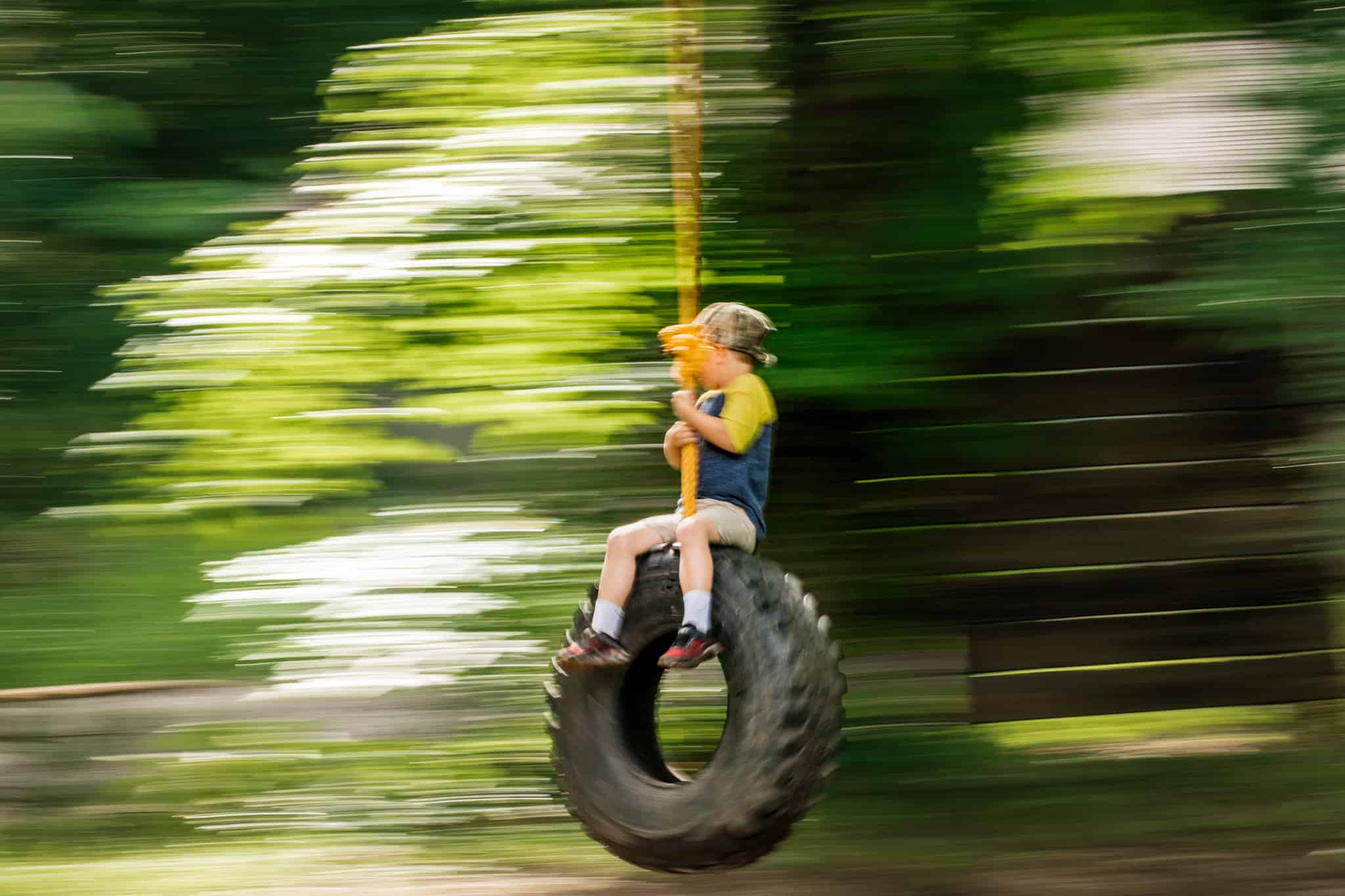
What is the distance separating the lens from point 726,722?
2814mm

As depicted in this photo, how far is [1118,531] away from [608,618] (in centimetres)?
252

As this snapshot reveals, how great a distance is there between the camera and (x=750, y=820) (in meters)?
2.71

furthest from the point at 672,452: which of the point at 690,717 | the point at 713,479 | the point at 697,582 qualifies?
the point at 690,717

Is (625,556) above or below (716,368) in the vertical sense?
below

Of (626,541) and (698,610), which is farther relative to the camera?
(626,541)

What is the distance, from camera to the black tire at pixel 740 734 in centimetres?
270

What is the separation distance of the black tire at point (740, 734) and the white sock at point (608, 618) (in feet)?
0.10

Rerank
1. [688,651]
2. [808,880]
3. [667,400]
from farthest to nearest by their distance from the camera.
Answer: [667,400] → [808,880] → [688,651]

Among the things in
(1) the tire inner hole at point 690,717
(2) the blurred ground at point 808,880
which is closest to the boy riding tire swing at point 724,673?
(2) the blurred ground at point 808,880

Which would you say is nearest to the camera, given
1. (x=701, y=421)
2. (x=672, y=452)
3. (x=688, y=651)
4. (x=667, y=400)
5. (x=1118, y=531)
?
(x=688, y=651)

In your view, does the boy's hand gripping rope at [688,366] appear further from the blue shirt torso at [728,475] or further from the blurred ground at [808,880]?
the blurred ground at [808,880]

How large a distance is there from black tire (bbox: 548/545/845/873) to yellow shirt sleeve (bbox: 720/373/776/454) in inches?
9.7

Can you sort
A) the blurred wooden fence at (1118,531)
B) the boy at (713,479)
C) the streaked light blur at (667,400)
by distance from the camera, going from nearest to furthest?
1. the boy at (713,479)
2. the streaked light blur at (667,400)
3. the blurred wooden fence at (1118,531)

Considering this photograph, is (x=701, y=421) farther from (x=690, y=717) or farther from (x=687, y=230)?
(x=690, y=717)
